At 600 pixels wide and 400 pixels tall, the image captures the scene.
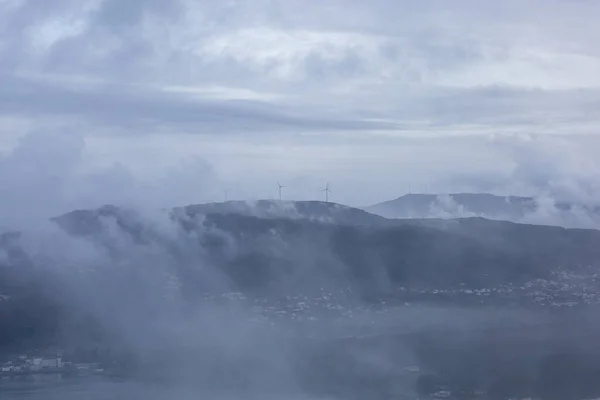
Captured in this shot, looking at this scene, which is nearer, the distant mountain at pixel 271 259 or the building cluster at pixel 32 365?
the building cluster at pixel 32 365

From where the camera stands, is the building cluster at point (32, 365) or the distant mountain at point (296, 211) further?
the distant mountain at point (296, 211)

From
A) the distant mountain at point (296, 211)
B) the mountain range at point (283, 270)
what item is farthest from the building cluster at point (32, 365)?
the distant mountain at point (296, 211)

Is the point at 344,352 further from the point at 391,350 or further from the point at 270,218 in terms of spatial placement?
the point at 270,218

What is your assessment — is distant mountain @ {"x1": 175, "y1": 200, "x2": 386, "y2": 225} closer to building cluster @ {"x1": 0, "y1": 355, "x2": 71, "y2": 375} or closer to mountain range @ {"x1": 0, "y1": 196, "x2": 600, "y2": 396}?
mountain range @ {"x1": 0, "y1": 196, "x2": 600, "y2": 396}

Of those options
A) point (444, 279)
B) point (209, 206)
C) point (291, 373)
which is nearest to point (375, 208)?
point (209, 206)

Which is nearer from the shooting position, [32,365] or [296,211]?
[32,365]

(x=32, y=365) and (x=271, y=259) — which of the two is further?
(x=271, y=259)

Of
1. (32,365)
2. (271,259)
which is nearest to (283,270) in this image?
(271,259)

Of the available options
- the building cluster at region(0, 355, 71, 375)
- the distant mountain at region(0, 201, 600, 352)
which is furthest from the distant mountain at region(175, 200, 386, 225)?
the building cluster at region(0, 355, 71, 375)

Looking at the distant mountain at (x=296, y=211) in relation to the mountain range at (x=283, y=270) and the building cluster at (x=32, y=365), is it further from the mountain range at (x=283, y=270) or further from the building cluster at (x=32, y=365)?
the building cluster at (x=32, y=365)

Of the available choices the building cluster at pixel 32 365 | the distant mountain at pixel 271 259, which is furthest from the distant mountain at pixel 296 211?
the building cluster at pixel 32 365

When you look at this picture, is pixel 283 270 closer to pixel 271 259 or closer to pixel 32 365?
pixel 271 259
